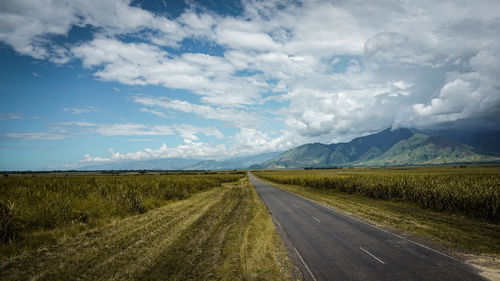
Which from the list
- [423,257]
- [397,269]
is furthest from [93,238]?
[423,257]

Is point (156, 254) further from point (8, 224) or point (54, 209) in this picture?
point (54, 209)

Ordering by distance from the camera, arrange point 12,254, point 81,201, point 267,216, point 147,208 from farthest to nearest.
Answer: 1. point 147,208
2. point 267,216
3. point 81,201
4. point 12,254

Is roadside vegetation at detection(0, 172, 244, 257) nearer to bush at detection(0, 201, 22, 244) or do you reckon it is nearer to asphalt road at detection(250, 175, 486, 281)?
bush at detection(0, 201, 22, 244)

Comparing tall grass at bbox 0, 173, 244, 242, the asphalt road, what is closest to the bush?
tall grass at bbox 0, 173, 244, 242

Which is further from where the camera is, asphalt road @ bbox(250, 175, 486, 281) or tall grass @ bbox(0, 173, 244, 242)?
tall grass @ bbox(0, 173, 244, 242)

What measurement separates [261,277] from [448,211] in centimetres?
2096

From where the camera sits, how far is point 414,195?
26.7 m

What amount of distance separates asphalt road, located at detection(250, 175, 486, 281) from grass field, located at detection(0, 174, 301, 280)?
117cm

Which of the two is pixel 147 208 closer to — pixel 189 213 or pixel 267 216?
pixel 189 213

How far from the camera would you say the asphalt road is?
880 cm

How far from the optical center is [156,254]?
35.2ft

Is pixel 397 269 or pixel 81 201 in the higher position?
pixel 81 201

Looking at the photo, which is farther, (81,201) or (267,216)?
(267,216)

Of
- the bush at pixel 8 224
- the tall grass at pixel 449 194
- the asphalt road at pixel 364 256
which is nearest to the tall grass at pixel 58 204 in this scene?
the bush at pixel 8 224
